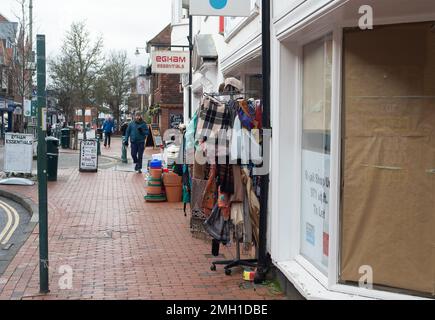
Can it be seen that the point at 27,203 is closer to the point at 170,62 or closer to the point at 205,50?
the point at 205,50

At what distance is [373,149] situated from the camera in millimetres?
4523

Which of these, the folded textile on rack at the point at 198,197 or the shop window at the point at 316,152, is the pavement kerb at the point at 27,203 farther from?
the shop window at the point at 316,152

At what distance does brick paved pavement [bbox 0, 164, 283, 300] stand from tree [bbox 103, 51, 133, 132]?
4546 centimetres

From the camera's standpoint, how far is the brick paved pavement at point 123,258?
566cm

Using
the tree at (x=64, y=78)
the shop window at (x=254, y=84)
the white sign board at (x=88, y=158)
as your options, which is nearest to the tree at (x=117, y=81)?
the tree at (x=64, y=78)

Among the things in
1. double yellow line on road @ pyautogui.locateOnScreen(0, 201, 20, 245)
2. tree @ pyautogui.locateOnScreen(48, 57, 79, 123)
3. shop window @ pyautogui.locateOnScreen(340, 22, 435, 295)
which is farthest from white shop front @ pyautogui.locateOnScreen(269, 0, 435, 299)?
tree @ pyautogui.locateOnScreen(48, 57, 79, 123)

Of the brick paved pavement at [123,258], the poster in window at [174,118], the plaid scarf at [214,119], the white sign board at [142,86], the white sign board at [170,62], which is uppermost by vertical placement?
the white sign board at [142,86]

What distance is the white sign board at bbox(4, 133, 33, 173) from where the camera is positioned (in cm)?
1393

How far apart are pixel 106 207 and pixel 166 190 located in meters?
1.35

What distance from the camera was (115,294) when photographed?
5.53 metres

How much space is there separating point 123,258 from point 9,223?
11.9 ft

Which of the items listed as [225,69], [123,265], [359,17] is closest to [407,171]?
[359,17]

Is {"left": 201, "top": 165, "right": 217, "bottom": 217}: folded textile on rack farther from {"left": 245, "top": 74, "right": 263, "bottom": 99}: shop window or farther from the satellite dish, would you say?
the satellite dish

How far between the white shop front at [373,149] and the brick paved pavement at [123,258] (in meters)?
1.15
